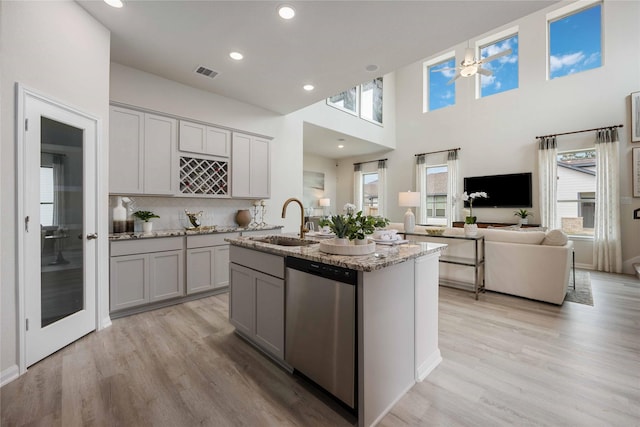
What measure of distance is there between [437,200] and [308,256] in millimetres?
6525

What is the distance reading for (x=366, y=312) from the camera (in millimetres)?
1414

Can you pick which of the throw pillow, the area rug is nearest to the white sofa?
the throw pillow

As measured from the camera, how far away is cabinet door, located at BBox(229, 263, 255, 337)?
88.8 inches

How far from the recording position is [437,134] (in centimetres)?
723

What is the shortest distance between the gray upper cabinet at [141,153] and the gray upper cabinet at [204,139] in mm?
122

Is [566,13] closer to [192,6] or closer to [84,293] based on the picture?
[192,6]

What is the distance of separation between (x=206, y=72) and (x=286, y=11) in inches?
62.6

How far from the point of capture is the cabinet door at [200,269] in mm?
3344

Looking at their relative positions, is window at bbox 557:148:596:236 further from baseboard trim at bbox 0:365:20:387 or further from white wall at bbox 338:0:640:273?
baseboard trim at bbox 0:365:20:387

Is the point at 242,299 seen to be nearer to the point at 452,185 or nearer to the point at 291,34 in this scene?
the point at 291,34

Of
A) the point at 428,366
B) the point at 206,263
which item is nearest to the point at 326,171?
the point at 206,263

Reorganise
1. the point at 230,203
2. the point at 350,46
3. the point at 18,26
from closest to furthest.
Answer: the point at 18,26, the point at 350,46, the point at 230,203

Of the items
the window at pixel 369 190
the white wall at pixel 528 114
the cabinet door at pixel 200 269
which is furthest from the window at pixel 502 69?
the cabinet door at pixel 200 269

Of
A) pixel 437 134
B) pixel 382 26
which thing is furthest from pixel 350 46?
pixel 437 134
